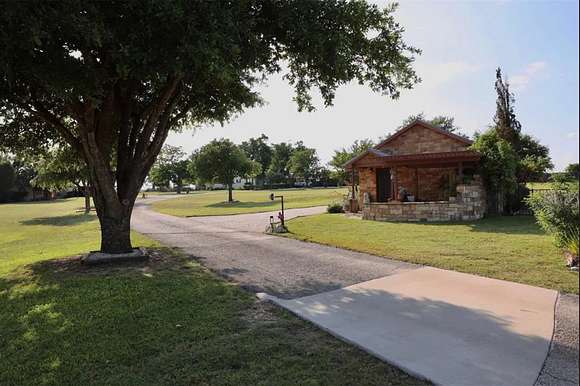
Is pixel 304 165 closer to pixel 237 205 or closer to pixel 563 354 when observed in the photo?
pixel 237 205

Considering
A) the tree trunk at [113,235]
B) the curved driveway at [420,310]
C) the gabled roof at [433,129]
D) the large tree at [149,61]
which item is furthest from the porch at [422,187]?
the tree trunk at [113,235]

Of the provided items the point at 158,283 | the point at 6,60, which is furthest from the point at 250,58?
the point at 158,283

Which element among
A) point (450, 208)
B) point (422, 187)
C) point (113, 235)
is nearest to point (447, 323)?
point (113, 235)

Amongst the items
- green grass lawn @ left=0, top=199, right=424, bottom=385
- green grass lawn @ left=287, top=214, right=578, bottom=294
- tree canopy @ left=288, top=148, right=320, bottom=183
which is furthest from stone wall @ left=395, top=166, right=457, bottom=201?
tree canopy @ left=288, top=148, right=320, bottom=183

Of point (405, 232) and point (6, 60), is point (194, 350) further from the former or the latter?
point (405, 232)

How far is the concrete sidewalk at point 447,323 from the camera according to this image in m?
3.56

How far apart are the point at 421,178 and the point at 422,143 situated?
201 cm

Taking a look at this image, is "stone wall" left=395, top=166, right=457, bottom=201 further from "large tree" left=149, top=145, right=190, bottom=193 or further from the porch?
"large tree" left=149, top=145, right=190, bottom=193

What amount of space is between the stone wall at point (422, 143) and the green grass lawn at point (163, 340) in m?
16.7

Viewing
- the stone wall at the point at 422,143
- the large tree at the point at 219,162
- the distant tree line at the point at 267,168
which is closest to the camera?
the stone wall at the point at 422,143

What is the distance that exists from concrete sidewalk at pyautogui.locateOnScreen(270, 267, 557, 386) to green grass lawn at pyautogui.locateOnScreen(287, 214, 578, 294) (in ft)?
2.77

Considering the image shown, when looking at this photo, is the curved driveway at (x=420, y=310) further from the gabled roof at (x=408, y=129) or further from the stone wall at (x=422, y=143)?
the stone wall at (x=422, y=143)

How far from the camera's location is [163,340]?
4434 millimetres

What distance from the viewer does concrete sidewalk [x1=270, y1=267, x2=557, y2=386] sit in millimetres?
3557
